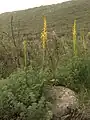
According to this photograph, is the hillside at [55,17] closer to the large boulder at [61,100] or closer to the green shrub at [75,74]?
the green shrub at [75,74]

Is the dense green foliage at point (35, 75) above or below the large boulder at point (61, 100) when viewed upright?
above

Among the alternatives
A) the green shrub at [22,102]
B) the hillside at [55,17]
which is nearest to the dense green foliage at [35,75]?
the green shrub at [22,102]

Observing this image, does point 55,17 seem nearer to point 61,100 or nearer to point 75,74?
point 75,74

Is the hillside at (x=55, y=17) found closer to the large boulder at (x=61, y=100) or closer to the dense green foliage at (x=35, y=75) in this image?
the dense green foliage at (x=35, y=75)

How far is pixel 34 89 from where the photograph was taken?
568cm

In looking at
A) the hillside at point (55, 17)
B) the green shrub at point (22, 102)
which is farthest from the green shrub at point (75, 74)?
the hillside at point (55, 17)

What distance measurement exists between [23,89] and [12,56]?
1915mm

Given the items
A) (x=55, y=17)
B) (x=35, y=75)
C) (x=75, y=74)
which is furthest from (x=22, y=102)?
(x=55, y=17)

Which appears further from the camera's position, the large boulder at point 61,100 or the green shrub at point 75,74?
the green shrub at point 75,74

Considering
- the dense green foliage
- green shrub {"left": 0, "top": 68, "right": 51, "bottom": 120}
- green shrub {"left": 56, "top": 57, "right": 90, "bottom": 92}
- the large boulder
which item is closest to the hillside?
the dense green foliage

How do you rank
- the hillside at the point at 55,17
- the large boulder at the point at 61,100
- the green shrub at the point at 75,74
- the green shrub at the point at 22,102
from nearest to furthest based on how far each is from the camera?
1. the green shrub at the point at 22,102
2. the large boulder at the point at 61,100
3. the green shrub at the point at 75,74
4. the hillside at the point at 55,17

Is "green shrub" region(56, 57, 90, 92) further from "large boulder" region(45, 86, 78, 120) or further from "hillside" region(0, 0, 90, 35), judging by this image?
"hillside" region(0, 0, 90, 35)

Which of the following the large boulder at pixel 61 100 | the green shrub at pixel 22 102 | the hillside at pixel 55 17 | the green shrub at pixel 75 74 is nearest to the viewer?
the green shrub at pixel 22 102

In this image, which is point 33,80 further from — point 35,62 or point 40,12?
point 40,12
